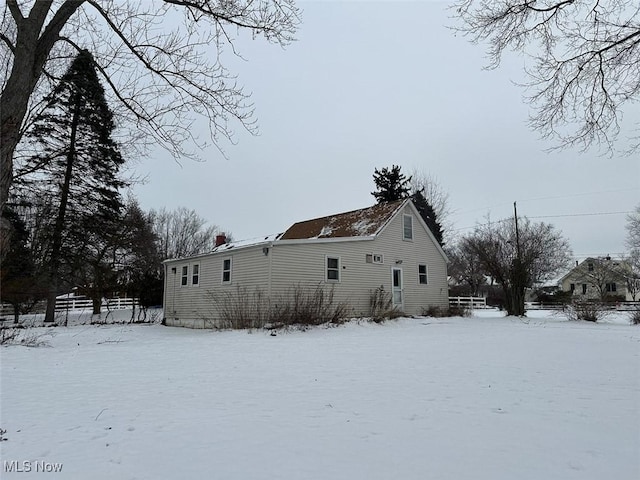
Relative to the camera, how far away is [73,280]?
21062 mm

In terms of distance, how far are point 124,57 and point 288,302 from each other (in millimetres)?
9698

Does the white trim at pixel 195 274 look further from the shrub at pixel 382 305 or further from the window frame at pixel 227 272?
the shrub at pixel 382 305

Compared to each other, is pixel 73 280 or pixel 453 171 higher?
pixel 453 171

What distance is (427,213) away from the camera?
33.1 m

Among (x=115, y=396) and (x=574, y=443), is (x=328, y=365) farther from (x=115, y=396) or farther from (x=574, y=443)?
(x=574, y=443)

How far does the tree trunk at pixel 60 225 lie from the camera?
19.6 metres

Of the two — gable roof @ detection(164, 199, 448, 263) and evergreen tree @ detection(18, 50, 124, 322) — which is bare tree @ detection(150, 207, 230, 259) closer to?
evergreen tree @ detection(18, 50, 124, 322)

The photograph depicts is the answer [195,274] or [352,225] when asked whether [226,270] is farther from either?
[352,225]

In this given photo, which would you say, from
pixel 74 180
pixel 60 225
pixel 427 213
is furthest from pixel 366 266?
pixel 427 213

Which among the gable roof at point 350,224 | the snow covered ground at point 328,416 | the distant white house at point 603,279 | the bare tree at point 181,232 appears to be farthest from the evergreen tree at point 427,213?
the snow covered ground at point 328,416

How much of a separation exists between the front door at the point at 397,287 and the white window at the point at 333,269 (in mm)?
3263

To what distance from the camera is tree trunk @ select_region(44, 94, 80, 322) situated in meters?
19.6

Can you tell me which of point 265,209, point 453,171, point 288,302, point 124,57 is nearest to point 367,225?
point 288,302

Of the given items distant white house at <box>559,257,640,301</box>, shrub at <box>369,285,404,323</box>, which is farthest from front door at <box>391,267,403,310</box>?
distant white house at <box>559,257,640,301</box>
